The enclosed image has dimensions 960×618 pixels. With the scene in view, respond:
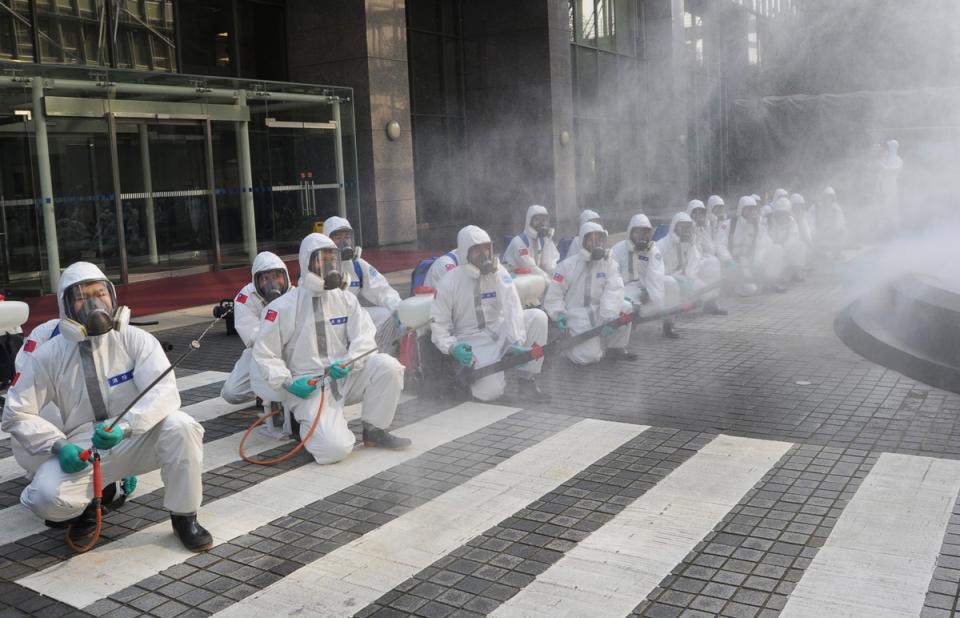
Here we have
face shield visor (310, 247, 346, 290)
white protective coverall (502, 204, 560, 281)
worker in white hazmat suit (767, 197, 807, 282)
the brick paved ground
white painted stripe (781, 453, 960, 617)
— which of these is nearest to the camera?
white painted stripe (781, 453, 960, 617)

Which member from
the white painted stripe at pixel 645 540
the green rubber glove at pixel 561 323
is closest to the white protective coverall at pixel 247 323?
the green rubber glove at pixel 561 323

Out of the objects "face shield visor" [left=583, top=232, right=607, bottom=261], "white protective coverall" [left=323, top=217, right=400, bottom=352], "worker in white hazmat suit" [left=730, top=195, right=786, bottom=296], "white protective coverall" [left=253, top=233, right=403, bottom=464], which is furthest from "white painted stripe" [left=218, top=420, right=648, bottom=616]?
"worker in white hazmat suit" [left=730, top=195, right=786, bottom=296]

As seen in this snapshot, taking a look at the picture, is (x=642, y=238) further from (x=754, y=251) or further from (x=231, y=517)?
(x=231, y=517)

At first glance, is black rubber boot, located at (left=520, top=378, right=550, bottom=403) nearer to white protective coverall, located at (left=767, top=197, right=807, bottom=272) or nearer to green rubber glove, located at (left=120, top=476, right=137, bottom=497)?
green rubber glove, located at (left=120, top=476, right=137, bottom=497)

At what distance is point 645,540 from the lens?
4219 mm

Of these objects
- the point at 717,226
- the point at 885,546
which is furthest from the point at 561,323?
the point at 717,226

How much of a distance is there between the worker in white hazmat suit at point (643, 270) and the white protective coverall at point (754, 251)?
354 centimetres

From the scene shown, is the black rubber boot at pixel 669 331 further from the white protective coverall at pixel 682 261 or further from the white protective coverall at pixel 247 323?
the white protective coverall at pixel 247 323

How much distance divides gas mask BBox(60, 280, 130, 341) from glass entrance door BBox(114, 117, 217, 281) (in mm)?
9666

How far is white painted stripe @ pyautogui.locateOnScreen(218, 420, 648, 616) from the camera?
3750 millimetres

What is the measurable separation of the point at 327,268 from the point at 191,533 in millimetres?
2087

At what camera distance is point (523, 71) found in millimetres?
20750

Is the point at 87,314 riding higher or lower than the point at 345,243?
lower

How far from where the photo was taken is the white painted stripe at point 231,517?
4.00 meters
